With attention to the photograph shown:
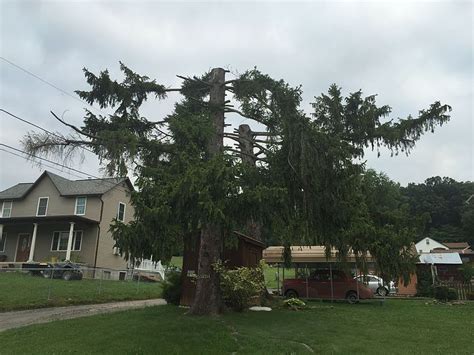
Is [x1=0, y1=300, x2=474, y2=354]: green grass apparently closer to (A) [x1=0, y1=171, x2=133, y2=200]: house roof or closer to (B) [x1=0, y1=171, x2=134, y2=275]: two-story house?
(B) [x1=0, y1=171, x2=134, y2=275]: two-story house

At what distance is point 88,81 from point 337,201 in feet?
26.7

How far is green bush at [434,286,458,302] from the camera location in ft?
76.6

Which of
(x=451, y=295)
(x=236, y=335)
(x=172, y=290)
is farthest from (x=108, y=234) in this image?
(x=236, y=335)

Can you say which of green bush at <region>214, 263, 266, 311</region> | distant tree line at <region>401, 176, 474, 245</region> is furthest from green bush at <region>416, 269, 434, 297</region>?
distant tree line at <region>401, 176, 474, 245</region>

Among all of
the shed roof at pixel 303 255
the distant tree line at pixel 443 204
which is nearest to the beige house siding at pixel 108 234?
the shed roof at pixel 303 255

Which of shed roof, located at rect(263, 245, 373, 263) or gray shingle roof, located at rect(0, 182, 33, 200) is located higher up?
gray shingle roof, located at rect(0, 182, 33, 200)

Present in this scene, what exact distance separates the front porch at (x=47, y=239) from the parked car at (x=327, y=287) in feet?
54.2

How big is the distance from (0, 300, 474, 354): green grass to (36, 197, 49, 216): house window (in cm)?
2407

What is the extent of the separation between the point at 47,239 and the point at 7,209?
492 centimetres

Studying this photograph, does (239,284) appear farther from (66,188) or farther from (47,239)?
(66,188)

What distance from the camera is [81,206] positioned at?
113 feet

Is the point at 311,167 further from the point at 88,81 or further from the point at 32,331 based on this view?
the point at 32,331

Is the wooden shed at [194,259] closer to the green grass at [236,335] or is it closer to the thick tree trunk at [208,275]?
the green grass at [236,335]

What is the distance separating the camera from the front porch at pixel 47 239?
108 ft
